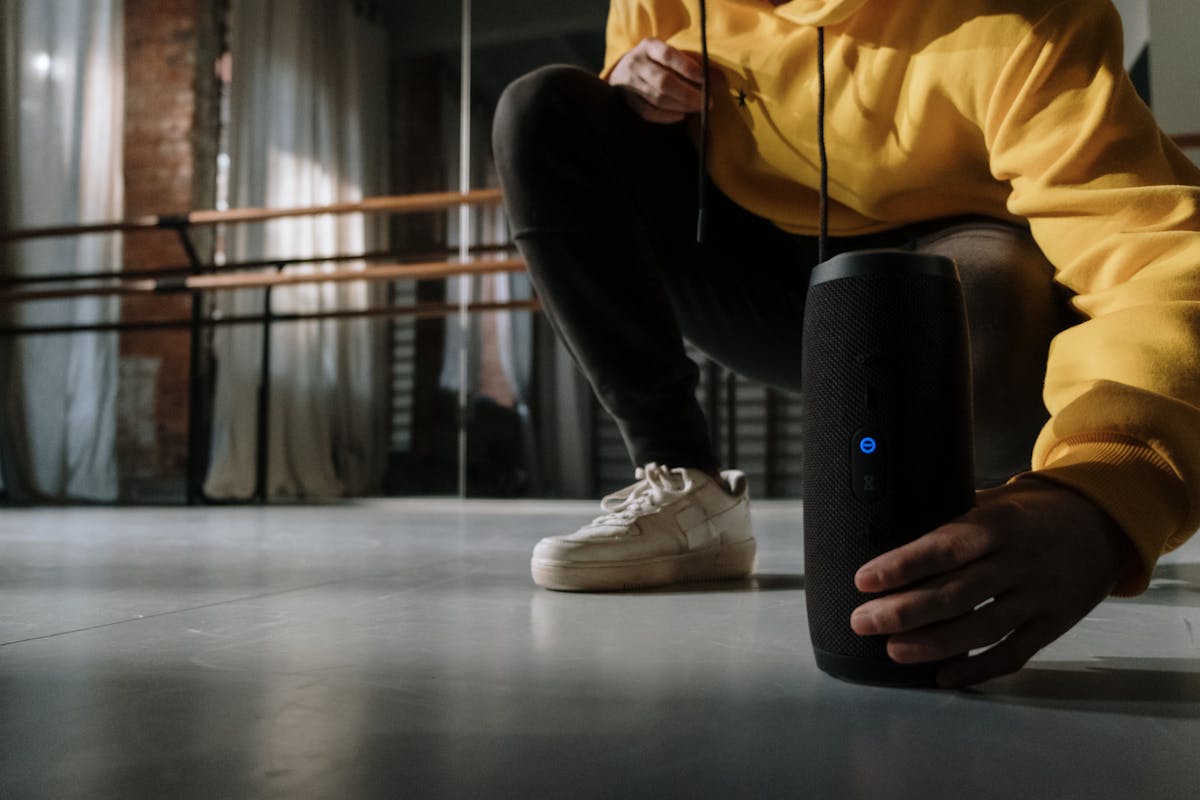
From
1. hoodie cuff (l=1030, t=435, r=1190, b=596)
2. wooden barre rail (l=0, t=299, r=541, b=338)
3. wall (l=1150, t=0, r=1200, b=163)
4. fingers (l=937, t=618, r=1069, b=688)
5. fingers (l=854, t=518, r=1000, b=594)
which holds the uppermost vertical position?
wall (l=1150, t=0, r=1200, b=163)

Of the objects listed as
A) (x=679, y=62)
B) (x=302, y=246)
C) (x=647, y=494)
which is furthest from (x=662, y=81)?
(x=302, y=246)

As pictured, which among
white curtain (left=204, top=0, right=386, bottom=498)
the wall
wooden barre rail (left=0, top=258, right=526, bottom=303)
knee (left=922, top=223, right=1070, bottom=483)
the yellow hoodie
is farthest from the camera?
white curtain (left=204, top=0, right=386, bottom=498)

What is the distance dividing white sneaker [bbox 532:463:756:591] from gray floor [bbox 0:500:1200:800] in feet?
0.10

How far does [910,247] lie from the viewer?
852 mm

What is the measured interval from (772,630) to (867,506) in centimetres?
22

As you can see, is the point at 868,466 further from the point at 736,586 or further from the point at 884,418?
the point at 736,586

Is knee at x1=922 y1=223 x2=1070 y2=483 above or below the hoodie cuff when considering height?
above

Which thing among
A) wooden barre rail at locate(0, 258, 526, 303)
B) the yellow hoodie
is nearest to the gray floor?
the yellow hoodie

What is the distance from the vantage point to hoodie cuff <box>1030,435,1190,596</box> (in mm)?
408

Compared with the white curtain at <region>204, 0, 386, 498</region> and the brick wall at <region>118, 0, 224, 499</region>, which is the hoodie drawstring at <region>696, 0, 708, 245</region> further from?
the brick wall at <region>118, 0, 224, 499</region>

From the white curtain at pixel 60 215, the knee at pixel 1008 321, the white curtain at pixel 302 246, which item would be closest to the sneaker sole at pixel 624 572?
the knee at pixel 1008 321

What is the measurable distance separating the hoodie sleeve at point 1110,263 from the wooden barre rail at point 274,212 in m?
1.89

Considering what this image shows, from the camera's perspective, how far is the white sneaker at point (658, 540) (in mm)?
805

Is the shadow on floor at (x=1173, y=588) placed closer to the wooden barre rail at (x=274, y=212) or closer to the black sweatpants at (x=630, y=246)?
the black sweatpants at (x=630, y=246)
